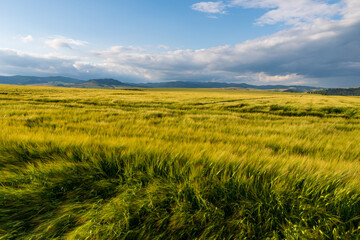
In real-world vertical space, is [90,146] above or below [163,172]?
above

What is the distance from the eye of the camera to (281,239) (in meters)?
1.25

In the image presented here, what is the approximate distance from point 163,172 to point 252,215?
37.7 inches

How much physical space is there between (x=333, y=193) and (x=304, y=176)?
235 millimetres

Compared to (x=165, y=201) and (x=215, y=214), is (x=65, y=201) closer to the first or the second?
(x=165, y=201)

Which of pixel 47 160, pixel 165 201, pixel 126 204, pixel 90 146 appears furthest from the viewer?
pixel 90 146

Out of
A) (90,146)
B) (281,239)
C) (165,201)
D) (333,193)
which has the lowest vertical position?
(281,239)

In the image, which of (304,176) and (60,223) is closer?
(60,223)

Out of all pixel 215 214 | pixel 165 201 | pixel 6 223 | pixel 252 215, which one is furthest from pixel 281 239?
pixel 6 223

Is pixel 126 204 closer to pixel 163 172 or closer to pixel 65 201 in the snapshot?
pixel 163 172

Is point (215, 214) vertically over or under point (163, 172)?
under

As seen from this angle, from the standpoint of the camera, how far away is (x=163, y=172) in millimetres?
1845

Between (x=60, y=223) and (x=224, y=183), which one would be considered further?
(x=224, y=183)

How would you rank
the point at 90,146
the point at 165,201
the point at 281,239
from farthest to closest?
the point at 90,146 → the point at 165,201 → the point at 281,239

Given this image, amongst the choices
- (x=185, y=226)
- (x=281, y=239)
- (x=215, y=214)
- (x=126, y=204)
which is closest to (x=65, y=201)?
(x=126, y=204)
